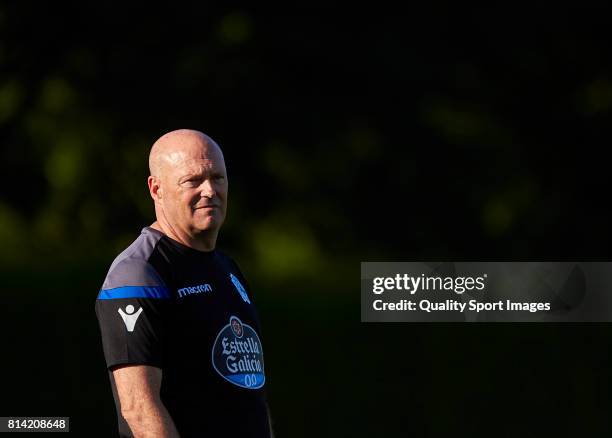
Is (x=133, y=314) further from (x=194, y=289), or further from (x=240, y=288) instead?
(x=240, y=288)

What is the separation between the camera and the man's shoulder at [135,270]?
94.0 inches

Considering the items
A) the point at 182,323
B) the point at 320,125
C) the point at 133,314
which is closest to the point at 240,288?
the point at 182,323

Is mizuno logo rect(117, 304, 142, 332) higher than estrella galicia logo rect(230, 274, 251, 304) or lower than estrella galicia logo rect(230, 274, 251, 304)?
lower

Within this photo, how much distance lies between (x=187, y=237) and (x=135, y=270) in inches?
9.1

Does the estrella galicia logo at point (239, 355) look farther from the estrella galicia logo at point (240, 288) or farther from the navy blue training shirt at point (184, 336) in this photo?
the estrella galicia logo at point (240, 288)

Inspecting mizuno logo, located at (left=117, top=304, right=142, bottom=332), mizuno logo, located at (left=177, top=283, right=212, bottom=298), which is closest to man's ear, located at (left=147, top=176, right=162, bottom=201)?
mizuno logo, located at (left=177, top=283, right=212, bottom=298)

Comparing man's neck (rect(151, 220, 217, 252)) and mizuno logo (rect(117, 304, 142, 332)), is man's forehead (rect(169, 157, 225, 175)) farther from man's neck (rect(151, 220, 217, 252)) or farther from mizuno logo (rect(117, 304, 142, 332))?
mizuno logo (rect(117, 304, 142, 332))

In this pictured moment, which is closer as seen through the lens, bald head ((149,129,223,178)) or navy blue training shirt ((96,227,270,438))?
navy blue training shirt ((96,227,270,438))

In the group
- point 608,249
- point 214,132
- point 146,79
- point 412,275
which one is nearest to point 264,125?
point 214,132

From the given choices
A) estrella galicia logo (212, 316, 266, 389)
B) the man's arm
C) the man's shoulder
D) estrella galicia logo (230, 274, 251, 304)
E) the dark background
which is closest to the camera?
the man's arm

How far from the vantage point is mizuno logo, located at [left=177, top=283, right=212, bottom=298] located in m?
2.47

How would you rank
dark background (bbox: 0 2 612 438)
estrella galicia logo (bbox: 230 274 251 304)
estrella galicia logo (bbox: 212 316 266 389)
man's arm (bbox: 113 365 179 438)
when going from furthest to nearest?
1. dark background (bbox: 0 2 612 438)
2. estrella galicia logo (bbox: 230 274 251 304)
3. estrella galicia logo (bbox: 212 316 266 389)
4. man's arm (bbox: 113 365 179 438)

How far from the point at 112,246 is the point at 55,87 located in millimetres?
1649

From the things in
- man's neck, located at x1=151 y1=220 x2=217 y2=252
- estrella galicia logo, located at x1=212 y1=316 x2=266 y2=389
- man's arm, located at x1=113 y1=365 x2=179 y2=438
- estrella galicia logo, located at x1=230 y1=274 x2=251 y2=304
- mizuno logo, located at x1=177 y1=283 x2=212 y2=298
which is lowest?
man's arm, located at x1=113 y1=365 x2=179 y2=438
